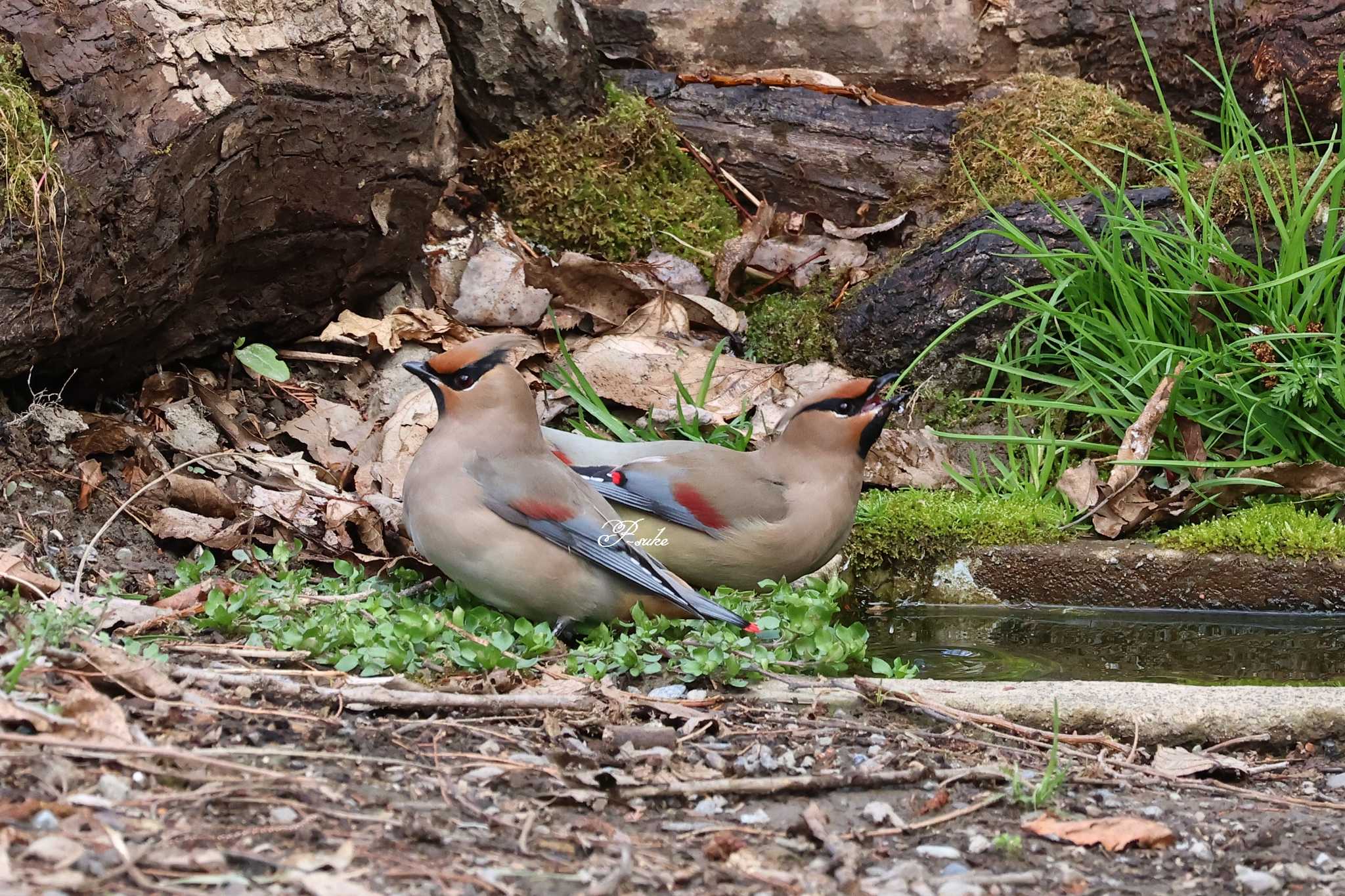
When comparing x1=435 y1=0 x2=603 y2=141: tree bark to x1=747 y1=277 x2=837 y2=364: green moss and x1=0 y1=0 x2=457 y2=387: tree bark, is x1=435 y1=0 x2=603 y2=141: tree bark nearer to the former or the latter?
x1=0 y1=0 x2=457 y2=387: tree bark

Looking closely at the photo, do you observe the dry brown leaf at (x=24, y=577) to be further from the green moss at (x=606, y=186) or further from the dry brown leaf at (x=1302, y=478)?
the dry brown leaf at (x=1302, y=478)

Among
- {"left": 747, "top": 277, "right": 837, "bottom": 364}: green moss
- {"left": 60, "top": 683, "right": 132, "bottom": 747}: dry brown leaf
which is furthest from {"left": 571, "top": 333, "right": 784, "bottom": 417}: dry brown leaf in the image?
{"left": 60, "top": 683, "right": 132, "bottom": 747}: dry brown leaf

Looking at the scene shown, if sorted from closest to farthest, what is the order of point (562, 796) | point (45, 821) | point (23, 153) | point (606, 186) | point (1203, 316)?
point (45, 821), point (562, 796), point (23, 153), point (1203, 316), point (606, 186)

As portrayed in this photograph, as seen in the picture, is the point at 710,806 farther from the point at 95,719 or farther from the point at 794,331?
the point at 794,331

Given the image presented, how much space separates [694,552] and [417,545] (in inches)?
35.3

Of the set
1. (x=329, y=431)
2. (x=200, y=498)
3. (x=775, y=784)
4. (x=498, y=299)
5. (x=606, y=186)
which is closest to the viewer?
(x=775, y=784)

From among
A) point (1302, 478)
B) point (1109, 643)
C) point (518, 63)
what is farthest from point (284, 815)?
point (518, 63)

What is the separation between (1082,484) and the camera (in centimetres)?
526

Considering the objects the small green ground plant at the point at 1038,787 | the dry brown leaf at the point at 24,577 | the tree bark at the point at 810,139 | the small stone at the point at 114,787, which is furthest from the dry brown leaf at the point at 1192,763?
the tree bark at the point at 810,139

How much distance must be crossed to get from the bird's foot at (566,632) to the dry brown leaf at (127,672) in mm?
1159

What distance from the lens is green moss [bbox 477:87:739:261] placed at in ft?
20.9

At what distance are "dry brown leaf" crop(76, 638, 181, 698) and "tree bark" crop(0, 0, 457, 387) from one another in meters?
1.60

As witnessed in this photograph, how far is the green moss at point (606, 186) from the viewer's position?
638 centimetres

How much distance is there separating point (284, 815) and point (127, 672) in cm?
61
